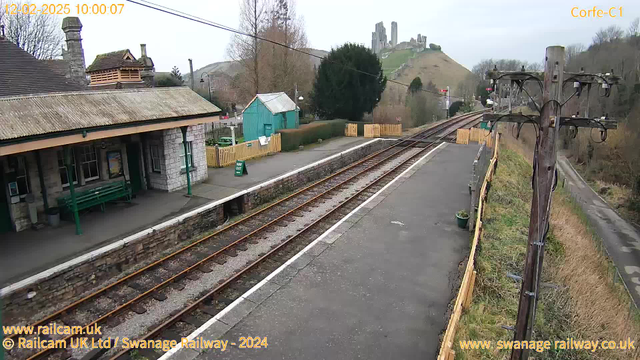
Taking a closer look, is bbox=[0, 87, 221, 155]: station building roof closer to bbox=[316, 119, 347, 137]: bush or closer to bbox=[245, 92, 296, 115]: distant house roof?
bbox=[245, 92, 296, 115]: distant house roof

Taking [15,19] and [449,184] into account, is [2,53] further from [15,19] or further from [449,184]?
[15,19]

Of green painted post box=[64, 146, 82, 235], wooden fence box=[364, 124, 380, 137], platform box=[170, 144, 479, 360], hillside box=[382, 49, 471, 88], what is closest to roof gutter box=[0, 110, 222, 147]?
green painted post box=[64, 146, 82, 235]

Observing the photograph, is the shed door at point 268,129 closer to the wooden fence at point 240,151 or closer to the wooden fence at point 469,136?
the wooden fence at point 240,151

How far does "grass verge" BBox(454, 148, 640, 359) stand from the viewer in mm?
7254

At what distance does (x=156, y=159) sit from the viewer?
604 inches

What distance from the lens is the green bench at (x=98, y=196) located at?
12070 millimetres

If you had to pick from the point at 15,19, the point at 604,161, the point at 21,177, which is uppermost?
the point at 15,19

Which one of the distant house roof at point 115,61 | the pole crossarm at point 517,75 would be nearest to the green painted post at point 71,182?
the distant house roof at point 115,61

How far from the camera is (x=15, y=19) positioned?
31469mm

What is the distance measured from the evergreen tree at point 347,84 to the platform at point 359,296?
21.2m

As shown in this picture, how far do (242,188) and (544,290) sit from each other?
10.5 meters

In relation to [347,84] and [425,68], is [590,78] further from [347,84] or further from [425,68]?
[425,68]

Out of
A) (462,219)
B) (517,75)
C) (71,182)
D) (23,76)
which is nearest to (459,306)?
(517,75)

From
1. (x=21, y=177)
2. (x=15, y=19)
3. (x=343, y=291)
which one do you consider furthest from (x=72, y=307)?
(x=15, y=19)
